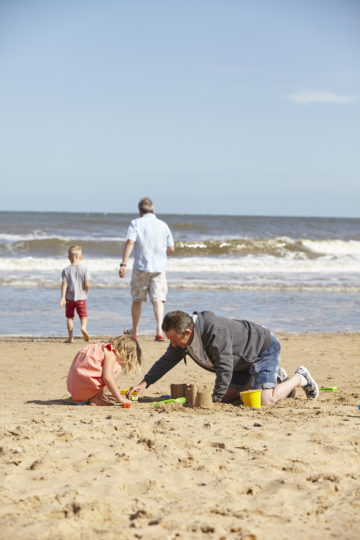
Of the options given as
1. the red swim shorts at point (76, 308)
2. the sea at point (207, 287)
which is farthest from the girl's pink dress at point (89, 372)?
the sea at point (207, 287)

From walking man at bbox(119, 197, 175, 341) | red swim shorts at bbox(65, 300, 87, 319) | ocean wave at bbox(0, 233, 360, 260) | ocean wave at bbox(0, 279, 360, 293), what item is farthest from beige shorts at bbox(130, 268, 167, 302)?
ocean wave at bbox(0, 233, 360, 260)

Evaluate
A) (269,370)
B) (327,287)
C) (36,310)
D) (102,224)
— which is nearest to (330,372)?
(269,370)

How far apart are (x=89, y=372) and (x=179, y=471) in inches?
74.2

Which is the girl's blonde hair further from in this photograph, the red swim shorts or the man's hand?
the red swim shorts

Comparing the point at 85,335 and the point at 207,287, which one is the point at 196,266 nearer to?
the point at 207,287

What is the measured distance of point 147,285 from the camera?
360 inches

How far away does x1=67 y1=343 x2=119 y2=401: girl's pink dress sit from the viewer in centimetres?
547

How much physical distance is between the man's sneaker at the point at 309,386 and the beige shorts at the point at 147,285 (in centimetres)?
355

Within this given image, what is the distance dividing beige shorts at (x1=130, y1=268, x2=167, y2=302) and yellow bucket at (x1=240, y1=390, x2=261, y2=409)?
3.78m

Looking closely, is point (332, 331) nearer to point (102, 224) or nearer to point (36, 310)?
point (36, 310)

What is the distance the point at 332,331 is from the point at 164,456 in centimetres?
690

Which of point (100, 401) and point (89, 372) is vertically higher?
point (89, 372)

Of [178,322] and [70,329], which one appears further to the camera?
[70,329]

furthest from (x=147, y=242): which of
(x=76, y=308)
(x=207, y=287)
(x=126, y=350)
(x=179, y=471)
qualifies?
(x=207, y=287)
